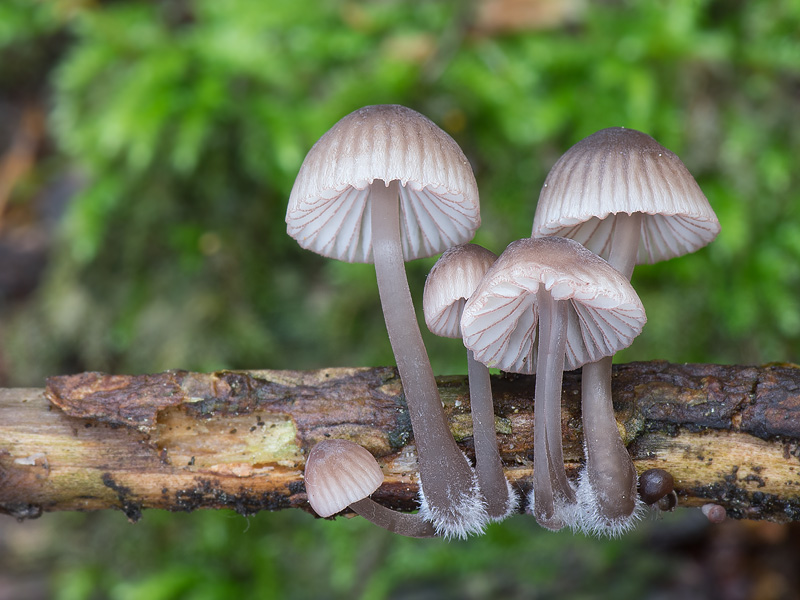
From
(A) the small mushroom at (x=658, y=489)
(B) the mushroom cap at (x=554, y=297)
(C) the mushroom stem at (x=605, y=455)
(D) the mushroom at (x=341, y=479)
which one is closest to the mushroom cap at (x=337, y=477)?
(D) the mushroom at (x=341, y=479)

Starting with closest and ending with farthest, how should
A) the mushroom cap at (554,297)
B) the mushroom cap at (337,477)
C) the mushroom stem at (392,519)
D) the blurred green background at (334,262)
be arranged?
the mushroom cap at (554,297) < the mushroom cap at (337,477) < the mushroom stem at (392,519) < the blurred green background at (334,262)

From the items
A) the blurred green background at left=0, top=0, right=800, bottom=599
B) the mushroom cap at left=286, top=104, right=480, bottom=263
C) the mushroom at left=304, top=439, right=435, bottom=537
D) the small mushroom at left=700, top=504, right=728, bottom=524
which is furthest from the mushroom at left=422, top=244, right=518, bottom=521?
the blurred green background at left=0, top=0, right=800, bottom=599

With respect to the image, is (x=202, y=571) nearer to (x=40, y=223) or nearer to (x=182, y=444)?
(x=182, y=444)

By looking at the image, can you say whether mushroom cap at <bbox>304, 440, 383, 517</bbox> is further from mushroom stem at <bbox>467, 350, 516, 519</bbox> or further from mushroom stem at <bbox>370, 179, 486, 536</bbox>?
mushroom stem at <bbox>467, 350, 516, 519</bbox>

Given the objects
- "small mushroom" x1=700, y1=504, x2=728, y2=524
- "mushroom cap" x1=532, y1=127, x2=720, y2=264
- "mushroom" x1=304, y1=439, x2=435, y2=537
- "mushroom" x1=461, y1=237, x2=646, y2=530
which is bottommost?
"small mushroom" x1=700, y1=504, x2=728, y2=524

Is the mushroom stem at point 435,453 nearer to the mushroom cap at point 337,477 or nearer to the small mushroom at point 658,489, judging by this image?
the mushroom cap at point 337,477

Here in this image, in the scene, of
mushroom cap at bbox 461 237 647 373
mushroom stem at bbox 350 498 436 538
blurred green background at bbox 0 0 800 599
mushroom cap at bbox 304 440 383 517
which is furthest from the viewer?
blurred green background at bbox 0 0 800 599

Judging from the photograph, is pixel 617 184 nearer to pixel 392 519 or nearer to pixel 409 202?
pixel 409 202

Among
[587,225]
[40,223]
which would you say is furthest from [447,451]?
[40,223]
